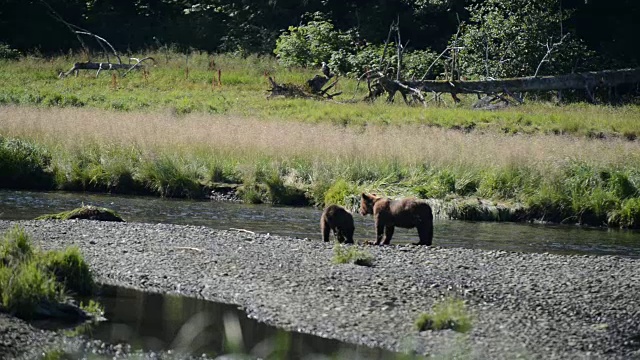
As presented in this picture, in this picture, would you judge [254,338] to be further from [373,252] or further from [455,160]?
[455,160]

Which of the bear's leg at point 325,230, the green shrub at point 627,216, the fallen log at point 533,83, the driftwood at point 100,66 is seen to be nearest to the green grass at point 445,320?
the bear's leg at point 325,230

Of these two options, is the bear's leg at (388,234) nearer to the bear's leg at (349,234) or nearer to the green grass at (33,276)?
the bear's leg at (349,234)

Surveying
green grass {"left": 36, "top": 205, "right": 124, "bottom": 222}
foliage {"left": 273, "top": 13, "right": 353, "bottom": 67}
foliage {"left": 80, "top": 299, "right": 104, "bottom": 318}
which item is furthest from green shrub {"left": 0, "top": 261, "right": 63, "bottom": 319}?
foliage {"left": 273, "top": 13, "right": 353, "bottom": 67}

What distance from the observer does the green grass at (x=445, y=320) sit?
37.4 ft

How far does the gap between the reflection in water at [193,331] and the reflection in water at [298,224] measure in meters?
6.36

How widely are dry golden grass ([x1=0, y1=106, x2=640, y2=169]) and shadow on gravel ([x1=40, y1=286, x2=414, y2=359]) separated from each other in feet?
42.2

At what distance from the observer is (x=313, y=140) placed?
88.8ft

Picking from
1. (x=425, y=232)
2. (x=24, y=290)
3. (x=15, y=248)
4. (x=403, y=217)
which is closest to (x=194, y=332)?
(x=24, y=290)

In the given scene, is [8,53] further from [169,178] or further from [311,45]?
[169,178]

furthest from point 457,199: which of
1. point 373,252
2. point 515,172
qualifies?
point 373,252

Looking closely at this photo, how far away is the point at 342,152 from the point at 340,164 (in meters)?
0.85

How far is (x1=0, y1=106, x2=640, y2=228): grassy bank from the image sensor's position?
2284 centimetres

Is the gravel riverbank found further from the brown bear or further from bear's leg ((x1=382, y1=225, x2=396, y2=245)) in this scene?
bear's leg ((x1=382, y1=225, x2=396, y2=245))

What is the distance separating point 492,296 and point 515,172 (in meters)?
10.8
